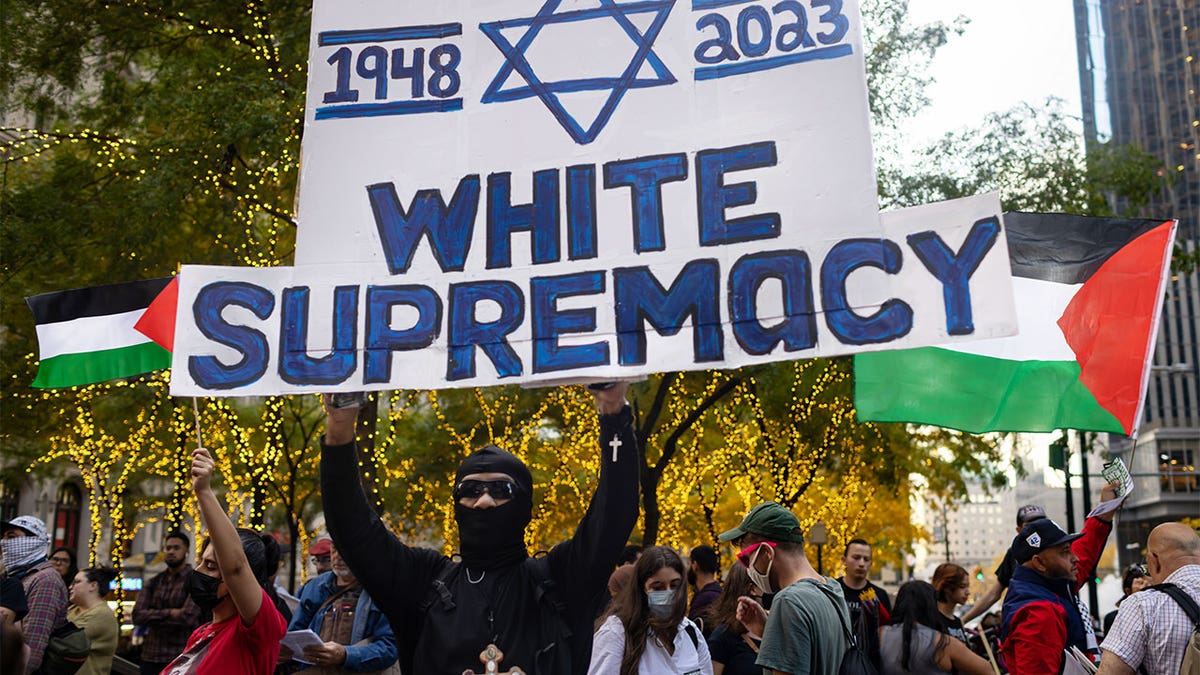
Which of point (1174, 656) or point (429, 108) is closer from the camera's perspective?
point (429, 108)

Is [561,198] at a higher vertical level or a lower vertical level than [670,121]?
lower

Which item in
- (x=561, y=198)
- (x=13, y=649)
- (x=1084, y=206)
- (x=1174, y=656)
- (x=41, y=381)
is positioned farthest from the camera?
(x=1084, y=206)

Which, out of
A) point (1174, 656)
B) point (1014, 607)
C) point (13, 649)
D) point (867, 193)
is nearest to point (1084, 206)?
point (1014, 607)

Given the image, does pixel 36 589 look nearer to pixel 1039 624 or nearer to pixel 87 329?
pixel 87 329

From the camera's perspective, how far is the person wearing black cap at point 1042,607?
6379 mm

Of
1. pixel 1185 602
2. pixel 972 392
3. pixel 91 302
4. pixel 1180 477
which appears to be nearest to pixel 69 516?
pixel 91 302

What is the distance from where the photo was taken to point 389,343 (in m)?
4.36

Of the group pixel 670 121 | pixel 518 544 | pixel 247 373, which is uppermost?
pixel 670 121

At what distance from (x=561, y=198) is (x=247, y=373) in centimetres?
134

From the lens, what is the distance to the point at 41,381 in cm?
735

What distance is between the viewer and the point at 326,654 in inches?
→ 268

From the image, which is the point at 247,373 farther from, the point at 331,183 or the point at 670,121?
the point at 670,121

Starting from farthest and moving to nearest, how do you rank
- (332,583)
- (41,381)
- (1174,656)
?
(332,583), (41,381), (1174,656)

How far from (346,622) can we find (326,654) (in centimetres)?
98
